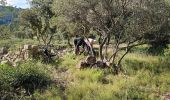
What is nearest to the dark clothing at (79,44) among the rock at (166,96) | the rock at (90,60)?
the rock at (90,60)

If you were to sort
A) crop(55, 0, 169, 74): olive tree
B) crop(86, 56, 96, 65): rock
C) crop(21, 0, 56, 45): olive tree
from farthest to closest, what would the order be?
crop(21, 0, 56, 45): olive tree, crop(86, 56, 96, 65): rock, crop(55, 0, 169, 74): olive tree

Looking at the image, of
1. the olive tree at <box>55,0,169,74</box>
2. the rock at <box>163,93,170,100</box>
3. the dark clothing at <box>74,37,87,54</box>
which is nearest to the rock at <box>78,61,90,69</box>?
the olive tree at <box>55,0,169,74</box>

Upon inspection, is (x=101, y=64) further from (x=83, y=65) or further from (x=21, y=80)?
(x=21, y=80)

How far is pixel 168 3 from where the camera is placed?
18.2 meters

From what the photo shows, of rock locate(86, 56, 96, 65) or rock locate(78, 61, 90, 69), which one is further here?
rock locate(86, 56, 96, 65)

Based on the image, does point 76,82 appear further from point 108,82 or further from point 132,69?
point 132,69

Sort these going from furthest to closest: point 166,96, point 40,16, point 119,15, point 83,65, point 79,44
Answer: point 40,16 < point 79,44 < point 119,15 < point 83,65 < point 166,96

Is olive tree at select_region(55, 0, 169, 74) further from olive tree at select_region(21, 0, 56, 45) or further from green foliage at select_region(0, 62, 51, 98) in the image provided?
olive tree at select_region(21, 0, 56, 45)

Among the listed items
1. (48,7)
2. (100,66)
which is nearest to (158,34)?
(100,66)

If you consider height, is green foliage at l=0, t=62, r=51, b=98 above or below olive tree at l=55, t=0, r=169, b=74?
below

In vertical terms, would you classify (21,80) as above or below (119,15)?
below

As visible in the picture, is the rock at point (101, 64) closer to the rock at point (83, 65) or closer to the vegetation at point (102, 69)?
the vegetation at point (102, 69)

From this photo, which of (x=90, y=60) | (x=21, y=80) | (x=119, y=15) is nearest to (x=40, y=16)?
(x=90, y=60)

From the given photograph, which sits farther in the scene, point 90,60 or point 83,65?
point 90,60
